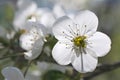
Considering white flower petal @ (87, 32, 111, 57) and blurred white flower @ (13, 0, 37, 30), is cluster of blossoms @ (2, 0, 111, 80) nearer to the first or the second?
white flower petal @ (87, 32, 111, 57)

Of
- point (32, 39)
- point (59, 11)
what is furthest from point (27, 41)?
point (59, 11)

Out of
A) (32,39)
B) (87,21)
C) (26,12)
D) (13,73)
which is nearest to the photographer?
(13,73)

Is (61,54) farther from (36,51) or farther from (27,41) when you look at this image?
(27,41)

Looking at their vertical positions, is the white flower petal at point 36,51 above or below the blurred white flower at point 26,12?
above

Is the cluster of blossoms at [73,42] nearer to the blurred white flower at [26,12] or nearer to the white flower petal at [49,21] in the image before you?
the white flower petal at [49,21]

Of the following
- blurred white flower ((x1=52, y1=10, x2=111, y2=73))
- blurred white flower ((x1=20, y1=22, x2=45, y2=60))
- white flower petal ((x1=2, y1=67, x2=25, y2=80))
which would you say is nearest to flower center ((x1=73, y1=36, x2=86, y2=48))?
A: blurred white flower ((x1=52, y1=10, x2=111, y2=73))

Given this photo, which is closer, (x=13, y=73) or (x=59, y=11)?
(x=13, y=73)

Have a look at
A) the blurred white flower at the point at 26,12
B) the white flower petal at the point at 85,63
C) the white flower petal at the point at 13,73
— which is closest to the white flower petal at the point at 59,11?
the blurred white flower at the point at 26,12
